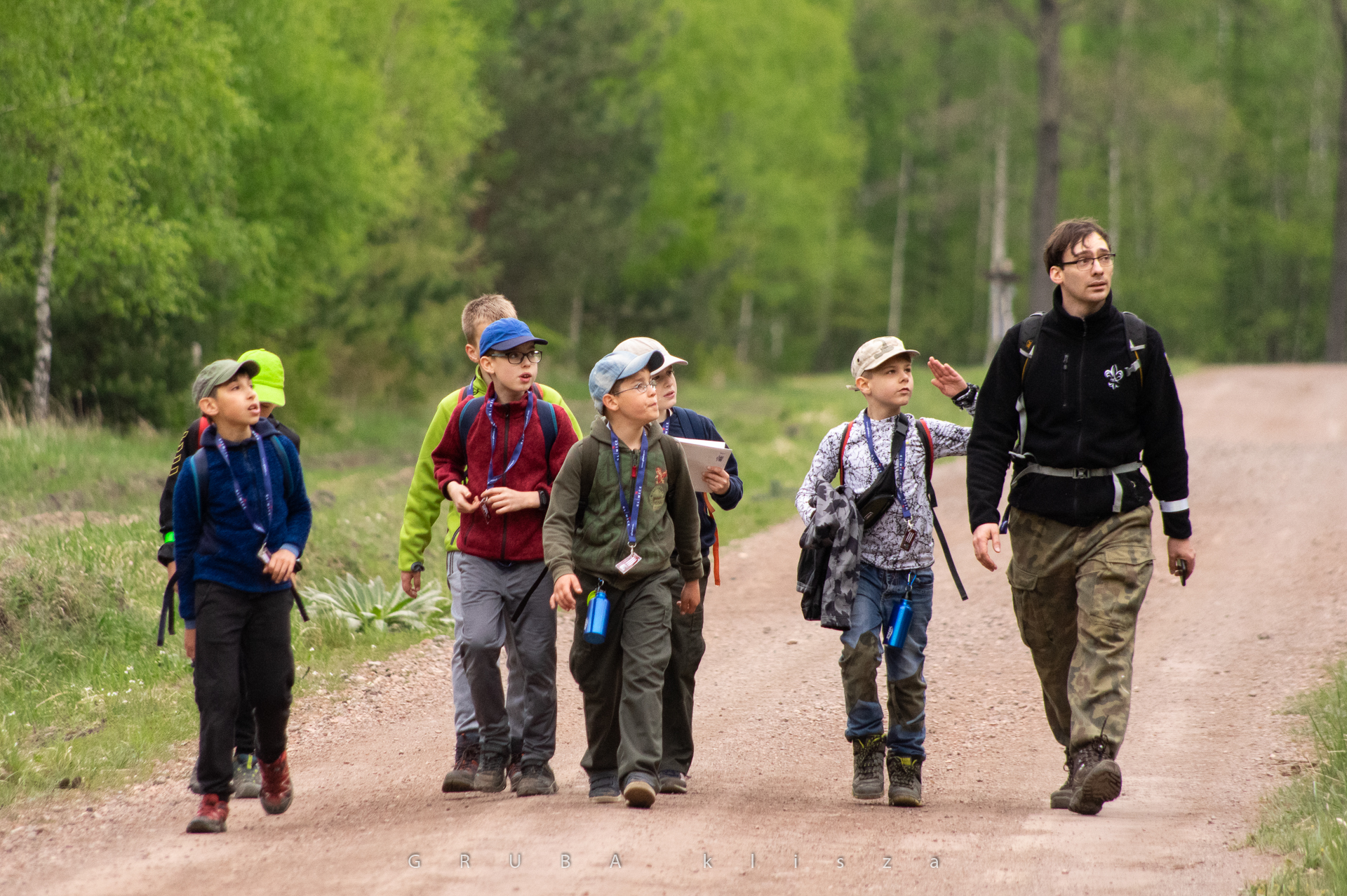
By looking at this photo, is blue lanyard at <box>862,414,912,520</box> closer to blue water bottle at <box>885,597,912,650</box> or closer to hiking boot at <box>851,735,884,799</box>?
blue water bottle at <box>885,597,912,650</box>

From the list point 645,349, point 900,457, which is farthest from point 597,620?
point 900,457

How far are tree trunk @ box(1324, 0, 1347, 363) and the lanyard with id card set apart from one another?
44591mm

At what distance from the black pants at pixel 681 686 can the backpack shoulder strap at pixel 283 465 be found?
5.58ft

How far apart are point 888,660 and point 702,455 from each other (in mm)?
1199

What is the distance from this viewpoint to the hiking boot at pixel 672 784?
5.99 meters

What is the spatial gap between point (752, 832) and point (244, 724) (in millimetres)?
2432

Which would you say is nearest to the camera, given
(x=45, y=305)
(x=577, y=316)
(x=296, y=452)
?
(x=296, y=452)

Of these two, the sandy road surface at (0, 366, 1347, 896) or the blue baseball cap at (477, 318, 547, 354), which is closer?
the sandy road surface at (0, 366, 1347, 896)

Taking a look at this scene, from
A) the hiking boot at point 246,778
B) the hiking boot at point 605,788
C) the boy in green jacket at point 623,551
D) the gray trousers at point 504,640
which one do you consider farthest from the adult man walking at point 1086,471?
the hiking boot at point 246,778

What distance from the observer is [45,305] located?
65.4ft

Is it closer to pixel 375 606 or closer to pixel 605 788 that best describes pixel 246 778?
pixel 605 788

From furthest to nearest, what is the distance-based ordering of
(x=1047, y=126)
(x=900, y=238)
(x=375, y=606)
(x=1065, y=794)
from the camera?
1. (x=900, y=238)
2. (x=1047, y=126)
3. (x=375, y=606)
4. (x=1065, y=794)

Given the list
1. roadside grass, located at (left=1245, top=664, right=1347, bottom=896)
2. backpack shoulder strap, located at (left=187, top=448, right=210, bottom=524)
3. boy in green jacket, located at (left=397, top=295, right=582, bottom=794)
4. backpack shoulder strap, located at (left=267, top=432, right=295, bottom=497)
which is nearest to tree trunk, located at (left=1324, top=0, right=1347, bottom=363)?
roadside grass, located at (left=1245, top=664, right=1347, bottom=896)

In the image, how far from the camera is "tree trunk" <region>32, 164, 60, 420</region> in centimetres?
1973
